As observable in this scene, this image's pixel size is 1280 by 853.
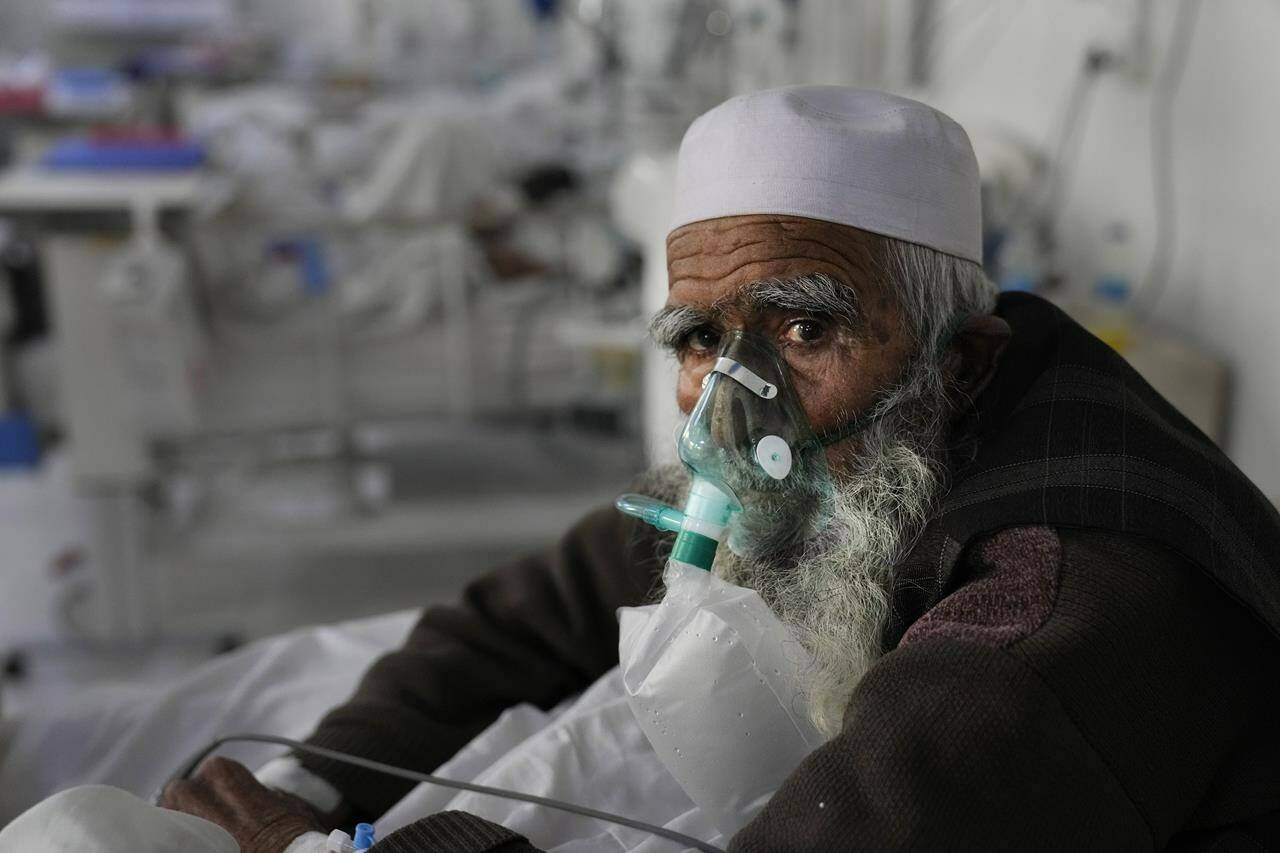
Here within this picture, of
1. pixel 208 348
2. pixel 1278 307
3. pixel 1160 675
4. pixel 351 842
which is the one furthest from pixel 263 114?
pixel 1160 675

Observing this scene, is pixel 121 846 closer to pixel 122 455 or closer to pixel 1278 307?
pixel 1278 307

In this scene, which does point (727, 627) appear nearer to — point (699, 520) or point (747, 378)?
point (699, 520)

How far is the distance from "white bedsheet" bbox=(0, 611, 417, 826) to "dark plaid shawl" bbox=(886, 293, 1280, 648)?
32.7 inches

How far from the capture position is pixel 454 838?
87 cm

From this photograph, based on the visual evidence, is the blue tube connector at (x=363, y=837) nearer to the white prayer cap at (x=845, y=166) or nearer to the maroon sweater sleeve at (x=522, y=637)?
the maroon sweater sleeve at (x=522, y=637)

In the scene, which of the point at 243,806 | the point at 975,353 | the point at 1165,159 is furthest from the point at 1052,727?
the point at 1165,159

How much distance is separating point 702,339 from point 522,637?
1.63ft

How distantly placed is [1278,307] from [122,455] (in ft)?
9.24

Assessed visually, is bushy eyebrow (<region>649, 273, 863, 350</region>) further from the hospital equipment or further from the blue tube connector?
the blue tube connector

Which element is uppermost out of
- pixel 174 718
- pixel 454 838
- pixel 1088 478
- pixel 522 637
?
pixel 1088 478

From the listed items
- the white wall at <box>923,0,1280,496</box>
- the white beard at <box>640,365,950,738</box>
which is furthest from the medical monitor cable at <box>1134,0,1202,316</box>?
the white beard at <box>640,365,950,738</box>

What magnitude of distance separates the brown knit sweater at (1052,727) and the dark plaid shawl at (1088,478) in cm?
2

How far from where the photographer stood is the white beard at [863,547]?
0.96 m

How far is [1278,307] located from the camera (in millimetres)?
1717
